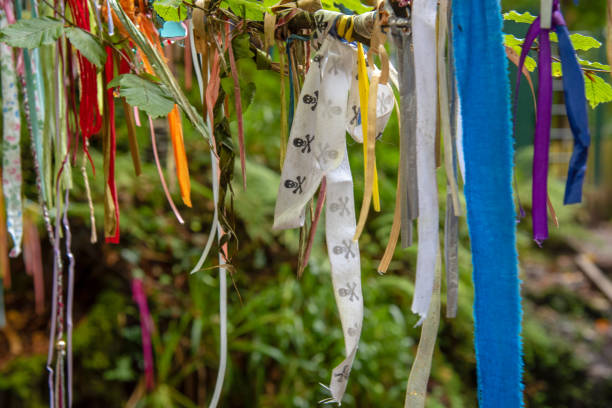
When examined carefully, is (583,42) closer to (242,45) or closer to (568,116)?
(568,116)

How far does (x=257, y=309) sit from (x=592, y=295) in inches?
87.4

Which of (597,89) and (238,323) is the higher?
(597,89)

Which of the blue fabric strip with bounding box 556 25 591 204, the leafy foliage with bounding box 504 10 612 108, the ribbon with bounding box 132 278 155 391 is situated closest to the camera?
the blue fabric strip with bounding box 556 25 591 204

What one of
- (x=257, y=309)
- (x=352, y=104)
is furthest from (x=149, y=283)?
(x=352, y=104)

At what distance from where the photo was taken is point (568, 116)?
0.24 metres

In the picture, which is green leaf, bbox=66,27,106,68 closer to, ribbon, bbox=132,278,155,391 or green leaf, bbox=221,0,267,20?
green leaf, bbox=221,0,267,20

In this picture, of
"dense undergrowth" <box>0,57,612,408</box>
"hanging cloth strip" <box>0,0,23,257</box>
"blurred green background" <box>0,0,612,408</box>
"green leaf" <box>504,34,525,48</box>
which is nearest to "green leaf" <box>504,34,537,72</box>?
"green leaf" <box>504,34,525,48</box>

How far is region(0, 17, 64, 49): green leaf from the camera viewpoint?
31 centimetres

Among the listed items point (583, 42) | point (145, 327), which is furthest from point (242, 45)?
point (145, 327)

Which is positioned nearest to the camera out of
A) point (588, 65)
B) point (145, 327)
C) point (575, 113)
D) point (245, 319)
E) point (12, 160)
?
point (575, 113)

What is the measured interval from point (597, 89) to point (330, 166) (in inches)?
7.8

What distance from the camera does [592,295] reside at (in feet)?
9.16

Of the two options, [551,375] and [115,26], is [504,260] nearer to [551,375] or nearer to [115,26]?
[115,26]

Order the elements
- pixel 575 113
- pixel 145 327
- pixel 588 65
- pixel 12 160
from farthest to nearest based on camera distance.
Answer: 1. pixel 145 327
2. pixel 12 160
3. pixel 588 65
4. pixel 575 113
